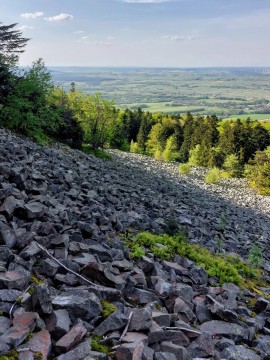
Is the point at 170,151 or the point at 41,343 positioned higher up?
the point at 41,343

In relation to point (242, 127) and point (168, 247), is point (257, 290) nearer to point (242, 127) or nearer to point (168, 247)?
point (168, 247)

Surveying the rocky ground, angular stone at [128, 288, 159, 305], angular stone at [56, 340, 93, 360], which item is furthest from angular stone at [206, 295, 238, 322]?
angular stone at [56, 340, 93, 360]

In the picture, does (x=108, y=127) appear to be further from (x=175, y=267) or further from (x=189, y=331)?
(x=189, y=331)

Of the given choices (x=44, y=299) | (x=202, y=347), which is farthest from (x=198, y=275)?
(x=44, y=299)

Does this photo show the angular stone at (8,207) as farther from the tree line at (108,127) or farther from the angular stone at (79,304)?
the tree line at (108,127)

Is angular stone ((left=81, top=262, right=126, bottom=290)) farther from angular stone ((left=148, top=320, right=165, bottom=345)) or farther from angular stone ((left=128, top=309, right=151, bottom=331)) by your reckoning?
angular stone ((left=148, top=320, right=165, bottom=345))

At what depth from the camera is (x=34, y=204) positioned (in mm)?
9492

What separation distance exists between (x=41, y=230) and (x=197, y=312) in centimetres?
378

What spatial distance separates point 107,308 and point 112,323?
1.72 feet

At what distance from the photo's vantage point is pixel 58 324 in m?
5.27

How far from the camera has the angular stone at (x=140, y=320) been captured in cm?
579

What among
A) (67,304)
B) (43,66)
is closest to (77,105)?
(43,66)

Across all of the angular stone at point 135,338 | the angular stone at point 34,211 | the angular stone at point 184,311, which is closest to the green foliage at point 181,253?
the angular stone at point 34,211

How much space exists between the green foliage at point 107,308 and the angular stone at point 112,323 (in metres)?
0.18
